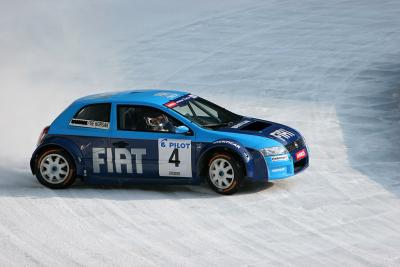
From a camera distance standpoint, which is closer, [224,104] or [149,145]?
[149,145]

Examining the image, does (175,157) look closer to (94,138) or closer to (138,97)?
(138,97)

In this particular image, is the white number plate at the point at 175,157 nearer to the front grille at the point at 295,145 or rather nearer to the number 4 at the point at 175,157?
the number 4 at the point at 175,157

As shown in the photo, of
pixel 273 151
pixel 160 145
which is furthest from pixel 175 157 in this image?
pixel 273 151

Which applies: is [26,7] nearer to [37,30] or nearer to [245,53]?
[37,30]

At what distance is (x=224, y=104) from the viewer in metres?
18.8

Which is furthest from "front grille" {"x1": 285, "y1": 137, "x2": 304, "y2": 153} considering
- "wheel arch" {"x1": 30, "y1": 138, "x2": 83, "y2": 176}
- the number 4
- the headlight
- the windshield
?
"wheel arch" {"x1": 30, "y1": 138, "x2": 83, "y2": 176}

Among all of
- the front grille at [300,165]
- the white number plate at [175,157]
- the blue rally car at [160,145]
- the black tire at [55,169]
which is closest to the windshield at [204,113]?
the blue rally car at [160,145]

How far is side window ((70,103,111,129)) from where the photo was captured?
42.8 feet

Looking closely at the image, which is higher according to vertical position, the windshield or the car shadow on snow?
the windshield

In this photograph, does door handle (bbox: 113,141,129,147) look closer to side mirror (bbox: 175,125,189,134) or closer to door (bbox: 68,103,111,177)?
door (bbox: 68,103,111,177)

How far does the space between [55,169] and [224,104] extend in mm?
A: 6302

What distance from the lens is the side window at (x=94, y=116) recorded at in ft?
42.8

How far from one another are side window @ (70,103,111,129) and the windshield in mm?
907

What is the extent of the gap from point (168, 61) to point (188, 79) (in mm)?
1726
